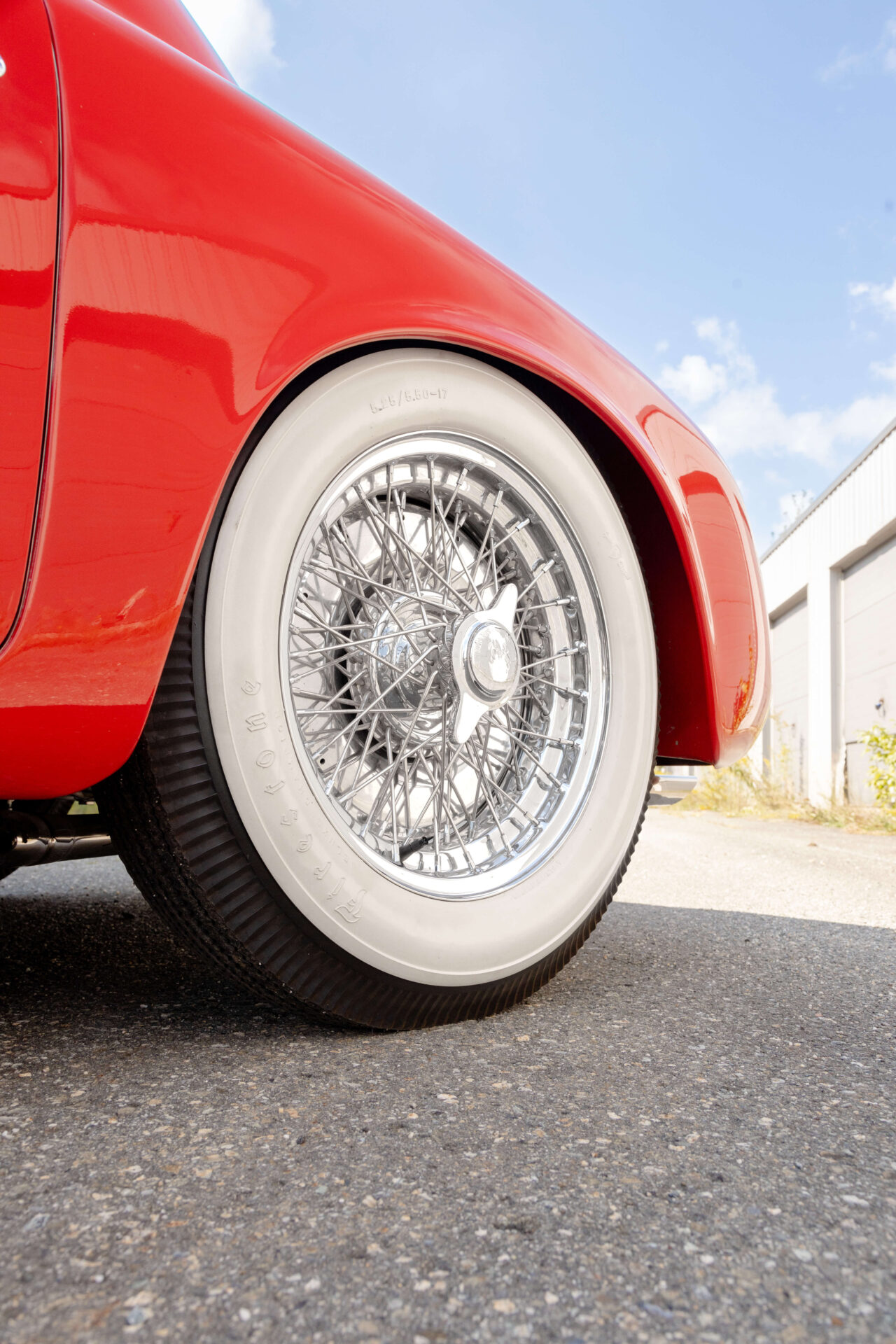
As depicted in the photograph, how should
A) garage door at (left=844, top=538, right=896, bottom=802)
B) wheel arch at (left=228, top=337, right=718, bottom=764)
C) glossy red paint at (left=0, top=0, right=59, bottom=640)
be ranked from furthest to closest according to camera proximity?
garage door at (left=844, top=538, right=896, bottom=802) < wheel arch at (left=228, top=337, right=718, bottom=764) < glossy red paint at (left=0, top=0, right=59, bottom=640)

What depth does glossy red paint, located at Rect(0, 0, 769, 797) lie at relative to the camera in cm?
90

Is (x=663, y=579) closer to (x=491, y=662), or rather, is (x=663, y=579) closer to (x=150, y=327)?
(x=491, y=662)

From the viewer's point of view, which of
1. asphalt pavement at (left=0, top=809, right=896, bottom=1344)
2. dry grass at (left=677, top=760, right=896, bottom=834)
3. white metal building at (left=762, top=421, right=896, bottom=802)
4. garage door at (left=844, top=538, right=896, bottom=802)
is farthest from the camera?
white metal building at (left=762, top=421, right=896, bottom=802)

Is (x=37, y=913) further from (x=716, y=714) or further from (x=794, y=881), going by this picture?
(x=794, y=881)

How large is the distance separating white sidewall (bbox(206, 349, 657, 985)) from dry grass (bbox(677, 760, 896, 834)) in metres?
7.08

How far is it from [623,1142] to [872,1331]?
304 mm

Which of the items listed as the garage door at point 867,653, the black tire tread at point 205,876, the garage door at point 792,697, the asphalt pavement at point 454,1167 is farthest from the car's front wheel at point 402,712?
the garage door at point 792,697

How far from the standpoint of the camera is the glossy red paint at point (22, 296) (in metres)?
0.86

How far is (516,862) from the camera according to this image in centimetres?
135

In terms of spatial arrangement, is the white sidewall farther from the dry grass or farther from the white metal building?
the white metal building

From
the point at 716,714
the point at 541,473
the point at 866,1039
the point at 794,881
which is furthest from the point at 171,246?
the point at 794,881

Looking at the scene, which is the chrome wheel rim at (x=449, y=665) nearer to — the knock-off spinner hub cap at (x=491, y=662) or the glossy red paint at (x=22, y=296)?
the knock-off spinner hub cap at (x=491, y=662)

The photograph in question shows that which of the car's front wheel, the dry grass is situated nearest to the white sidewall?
the car's front wheel

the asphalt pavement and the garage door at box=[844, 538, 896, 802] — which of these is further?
the garage door at box=[844, 538, 896, 802]
